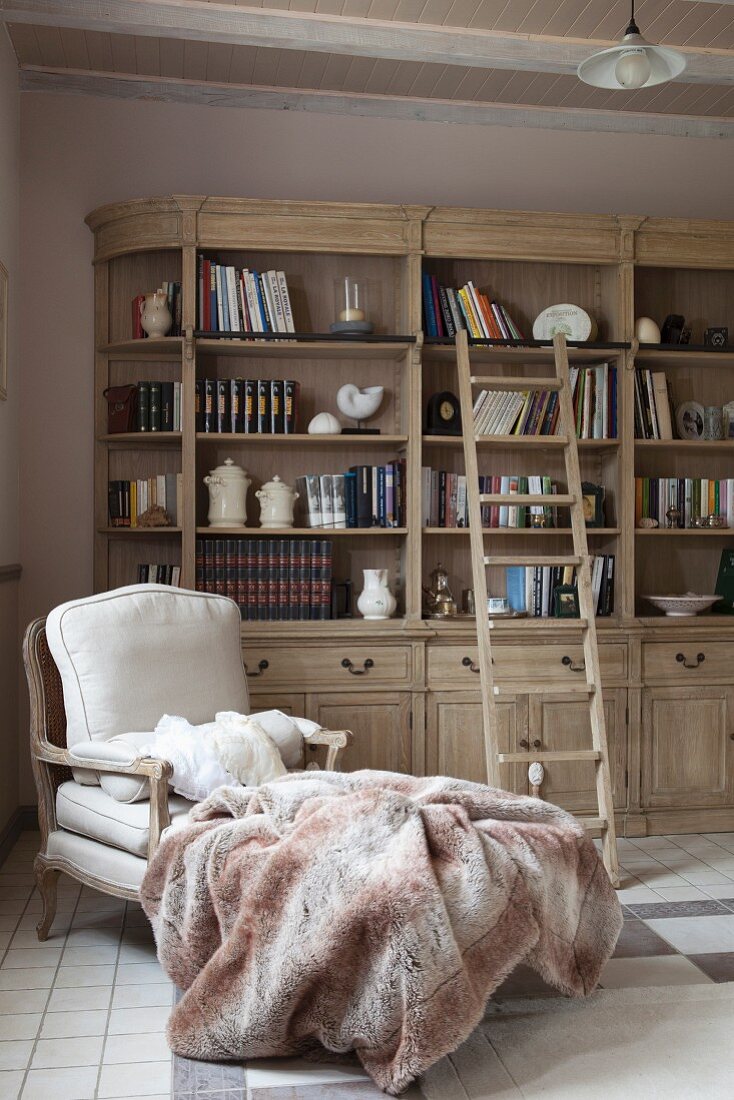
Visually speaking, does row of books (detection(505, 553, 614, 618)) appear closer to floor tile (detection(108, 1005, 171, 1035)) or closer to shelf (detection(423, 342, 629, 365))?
shelf (detection(423, 342, 629, 365))

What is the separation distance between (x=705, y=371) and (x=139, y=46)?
2783 mm

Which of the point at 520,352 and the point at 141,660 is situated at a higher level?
the point at 520,352

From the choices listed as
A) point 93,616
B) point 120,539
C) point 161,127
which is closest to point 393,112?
point 161,127

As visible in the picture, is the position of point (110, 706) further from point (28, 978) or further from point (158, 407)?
point (158, 407)

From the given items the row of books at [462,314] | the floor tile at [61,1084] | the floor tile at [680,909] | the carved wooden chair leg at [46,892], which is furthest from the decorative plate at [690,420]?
the floor tile at [61,1084]

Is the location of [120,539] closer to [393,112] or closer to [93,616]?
[93,616]

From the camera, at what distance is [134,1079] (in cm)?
236

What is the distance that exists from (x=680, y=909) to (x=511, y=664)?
1.16 meters

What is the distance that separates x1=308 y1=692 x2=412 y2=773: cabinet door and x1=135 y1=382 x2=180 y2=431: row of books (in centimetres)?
126

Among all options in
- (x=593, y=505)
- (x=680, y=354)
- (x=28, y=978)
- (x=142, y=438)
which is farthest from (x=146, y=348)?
(x=28, y=978)

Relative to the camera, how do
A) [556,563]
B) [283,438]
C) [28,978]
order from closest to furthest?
[28,978]
[556,563]
[283,438]

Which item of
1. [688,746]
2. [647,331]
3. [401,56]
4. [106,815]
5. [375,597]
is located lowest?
[688,746]

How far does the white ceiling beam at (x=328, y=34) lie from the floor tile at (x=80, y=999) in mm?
3171

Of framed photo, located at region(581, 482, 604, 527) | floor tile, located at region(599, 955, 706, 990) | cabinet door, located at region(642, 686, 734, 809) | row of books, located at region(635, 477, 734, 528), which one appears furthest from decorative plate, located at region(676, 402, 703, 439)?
floor tile, located at region(599, 955, 706, 990)
